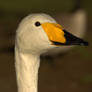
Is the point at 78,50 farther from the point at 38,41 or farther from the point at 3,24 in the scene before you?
the point at 38,41

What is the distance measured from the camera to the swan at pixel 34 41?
1.57 m

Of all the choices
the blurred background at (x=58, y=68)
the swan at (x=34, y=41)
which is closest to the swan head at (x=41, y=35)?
the swan at (x=34, y=41)

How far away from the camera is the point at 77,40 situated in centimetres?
152

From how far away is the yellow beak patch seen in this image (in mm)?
1563

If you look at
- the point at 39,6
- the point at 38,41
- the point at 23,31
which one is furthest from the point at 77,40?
the point at 39,6

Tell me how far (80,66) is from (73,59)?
0.29 meters

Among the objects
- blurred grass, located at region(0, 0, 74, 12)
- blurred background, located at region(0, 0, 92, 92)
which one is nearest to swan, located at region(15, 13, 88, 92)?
blurred background, located at region(0, 0, 92, 92)

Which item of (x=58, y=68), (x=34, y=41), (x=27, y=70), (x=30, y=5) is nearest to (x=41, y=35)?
(x=34, y=41)

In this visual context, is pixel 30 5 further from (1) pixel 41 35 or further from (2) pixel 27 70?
(1) pixel 41 35

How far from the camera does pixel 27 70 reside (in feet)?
5.68

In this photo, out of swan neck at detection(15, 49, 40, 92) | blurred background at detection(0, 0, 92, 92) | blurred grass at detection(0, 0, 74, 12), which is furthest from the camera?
blurred grass at detection(0, 0, 74, 12)

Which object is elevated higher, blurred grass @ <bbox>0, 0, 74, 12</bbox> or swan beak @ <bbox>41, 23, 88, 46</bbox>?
blurred grass @ <bbox>0, 0, 74, 12</bbox>

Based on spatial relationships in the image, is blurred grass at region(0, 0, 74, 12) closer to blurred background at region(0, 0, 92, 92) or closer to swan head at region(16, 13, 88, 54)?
blurred background at region(0, 0, 92, 92)

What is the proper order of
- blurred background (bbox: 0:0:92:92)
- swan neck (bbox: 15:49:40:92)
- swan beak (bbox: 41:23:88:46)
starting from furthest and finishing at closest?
blurred background (bbox: 0:0:92:92) → swan neck (bbox: 15:49:40:92) → swan beak (bbox: 41:23:88:46)
